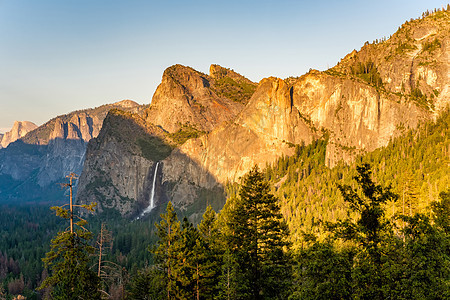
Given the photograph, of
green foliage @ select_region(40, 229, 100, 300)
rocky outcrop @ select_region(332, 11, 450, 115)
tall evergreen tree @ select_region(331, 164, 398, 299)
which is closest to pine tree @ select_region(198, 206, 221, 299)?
green foliage @ select_region(40, 229, 100, 300)

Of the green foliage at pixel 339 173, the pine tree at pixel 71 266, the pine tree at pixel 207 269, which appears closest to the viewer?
the pine tree at pixel 71 266

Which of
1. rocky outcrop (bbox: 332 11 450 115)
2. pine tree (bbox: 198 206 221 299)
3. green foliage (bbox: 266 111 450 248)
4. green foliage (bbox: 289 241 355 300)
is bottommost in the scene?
pine tree (bbox: 198 206 221 299)

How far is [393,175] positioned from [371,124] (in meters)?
54.8

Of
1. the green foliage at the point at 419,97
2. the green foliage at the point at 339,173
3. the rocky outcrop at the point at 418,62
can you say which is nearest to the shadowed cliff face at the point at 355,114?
the green foliage at the point at 419,97

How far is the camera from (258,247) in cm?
3450

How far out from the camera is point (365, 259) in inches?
877

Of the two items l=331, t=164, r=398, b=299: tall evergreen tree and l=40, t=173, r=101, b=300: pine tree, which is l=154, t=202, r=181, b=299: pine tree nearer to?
l=40, t=173, r=101, b=300: pine tree

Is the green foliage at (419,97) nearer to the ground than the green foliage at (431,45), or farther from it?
nearer to the ground

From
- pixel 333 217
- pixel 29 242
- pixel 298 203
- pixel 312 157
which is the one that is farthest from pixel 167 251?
pixel 29 242

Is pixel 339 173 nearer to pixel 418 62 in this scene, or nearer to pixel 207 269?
pixel 418 62

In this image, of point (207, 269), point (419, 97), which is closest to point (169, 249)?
point (207, 269)

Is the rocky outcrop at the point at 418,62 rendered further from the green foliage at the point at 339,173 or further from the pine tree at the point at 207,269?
the pine tree at the point at 207,269

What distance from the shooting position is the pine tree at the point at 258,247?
108ft

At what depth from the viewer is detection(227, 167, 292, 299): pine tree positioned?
3303 cm
